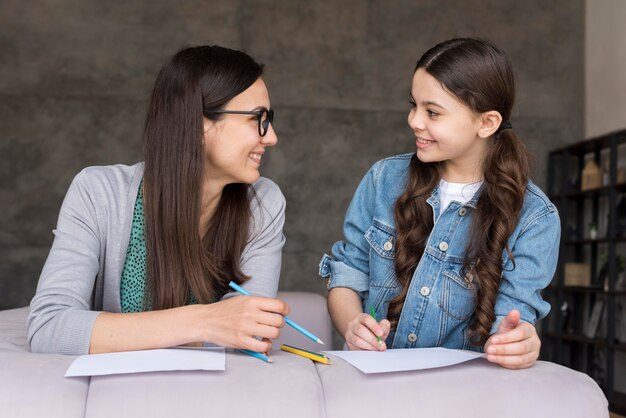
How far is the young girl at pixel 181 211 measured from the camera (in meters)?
1.59

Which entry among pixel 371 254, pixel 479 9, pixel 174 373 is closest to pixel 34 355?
pixel 174 373

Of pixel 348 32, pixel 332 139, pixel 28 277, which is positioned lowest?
pixel 28 277

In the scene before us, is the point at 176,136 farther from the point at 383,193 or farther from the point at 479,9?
the point at 479,9

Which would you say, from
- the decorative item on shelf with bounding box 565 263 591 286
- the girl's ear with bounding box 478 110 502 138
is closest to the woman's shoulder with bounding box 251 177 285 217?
the girl's ear with bounding box 478 110 502 138

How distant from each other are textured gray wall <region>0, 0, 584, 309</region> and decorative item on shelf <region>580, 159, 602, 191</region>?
22.6 inches

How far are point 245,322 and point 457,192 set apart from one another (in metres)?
0.75

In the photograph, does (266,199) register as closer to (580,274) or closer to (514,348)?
(514,348)

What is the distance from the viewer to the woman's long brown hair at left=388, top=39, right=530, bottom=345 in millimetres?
1598

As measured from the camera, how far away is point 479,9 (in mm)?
Answer: 6113

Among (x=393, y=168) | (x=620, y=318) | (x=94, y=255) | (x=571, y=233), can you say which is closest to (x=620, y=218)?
(x=620, y=318)

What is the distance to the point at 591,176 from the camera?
552 cm

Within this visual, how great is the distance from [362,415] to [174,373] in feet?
0.79

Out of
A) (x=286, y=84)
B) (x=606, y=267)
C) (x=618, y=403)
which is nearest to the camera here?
(x=618, y=403)

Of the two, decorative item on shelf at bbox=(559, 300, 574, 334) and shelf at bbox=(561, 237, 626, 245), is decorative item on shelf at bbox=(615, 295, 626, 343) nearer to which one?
shelf at bbox=(561, 237, 626, 245)
